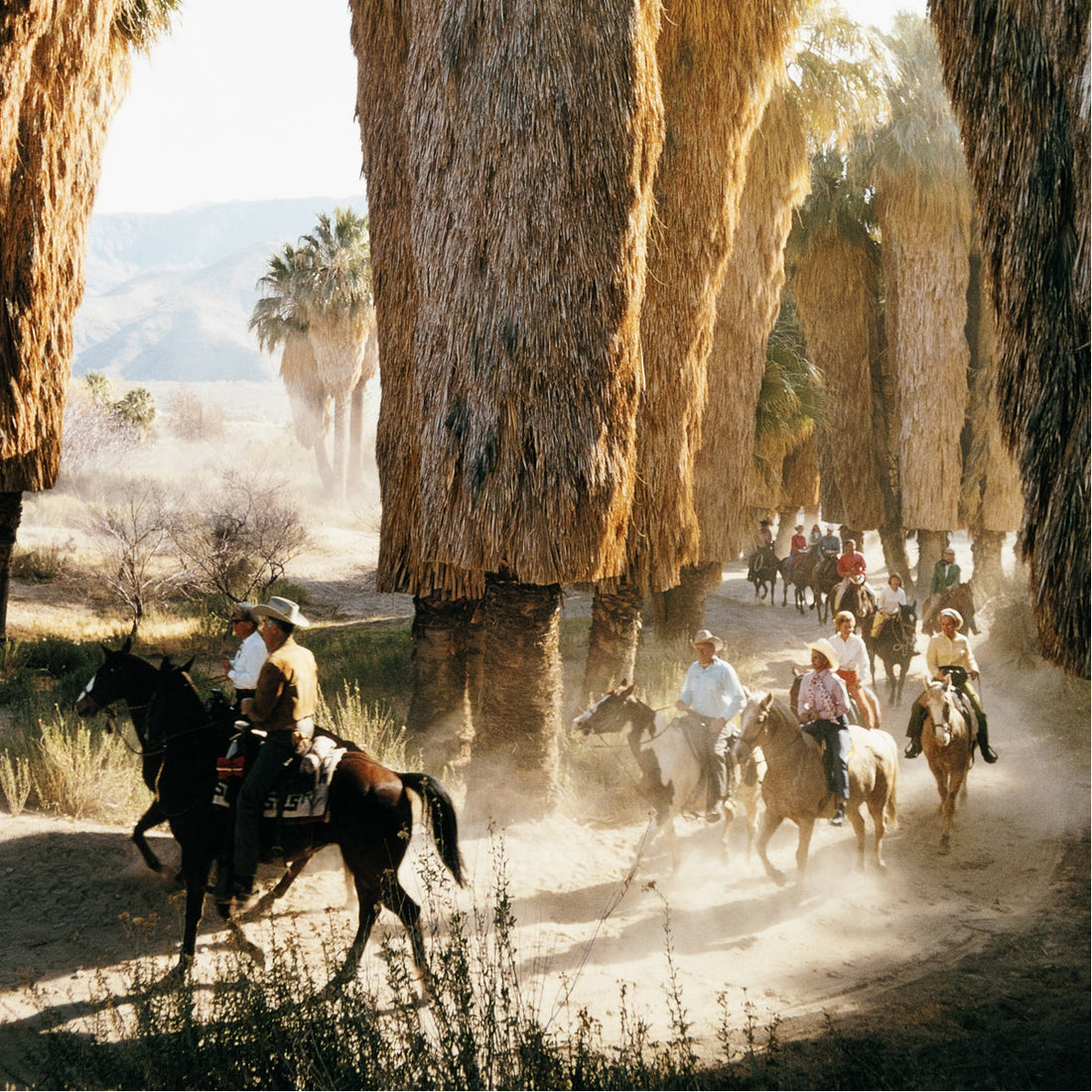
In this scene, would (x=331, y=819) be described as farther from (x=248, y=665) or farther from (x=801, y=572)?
(x=801, y=572)

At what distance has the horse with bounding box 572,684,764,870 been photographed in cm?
873

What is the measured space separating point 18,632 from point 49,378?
8.06 meters

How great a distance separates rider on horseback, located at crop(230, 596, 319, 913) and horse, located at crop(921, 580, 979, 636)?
12.6 meters

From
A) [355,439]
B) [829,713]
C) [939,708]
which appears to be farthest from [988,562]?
[355,439]

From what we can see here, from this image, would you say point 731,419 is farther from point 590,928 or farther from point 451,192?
point 590,928

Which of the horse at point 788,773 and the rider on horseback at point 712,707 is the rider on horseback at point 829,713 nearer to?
the horse at point 788,773

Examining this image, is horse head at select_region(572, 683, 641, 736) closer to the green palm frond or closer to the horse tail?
the horse tail

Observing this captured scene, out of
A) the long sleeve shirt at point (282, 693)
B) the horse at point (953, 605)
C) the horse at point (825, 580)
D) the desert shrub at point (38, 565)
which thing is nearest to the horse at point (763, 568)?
the horse at point (825, 580)

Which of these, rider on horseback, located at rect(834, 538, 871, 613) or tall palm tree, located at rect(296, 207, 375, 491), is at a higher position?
tall palm tree, located at rect(296, 207, 375, 491)

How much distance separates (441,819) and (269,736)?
1315 millimetres

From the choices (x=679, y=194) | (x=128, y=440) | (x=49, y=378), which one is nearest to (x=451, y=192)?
(x=679, y=194)

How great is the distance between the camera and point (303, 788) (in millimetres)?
6402

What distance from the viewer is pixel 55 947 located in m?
6.61

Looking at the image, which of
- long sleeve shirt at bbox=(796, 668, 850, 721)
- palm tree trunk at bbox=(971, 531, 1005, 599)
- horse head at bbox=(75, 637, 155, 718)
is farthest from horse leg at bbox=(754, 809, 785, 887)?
palm tree trunk at bbox=(971, 531, 1005, 599)
